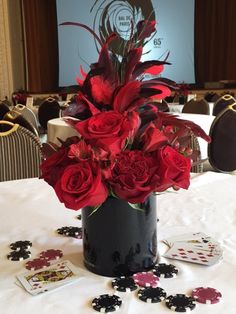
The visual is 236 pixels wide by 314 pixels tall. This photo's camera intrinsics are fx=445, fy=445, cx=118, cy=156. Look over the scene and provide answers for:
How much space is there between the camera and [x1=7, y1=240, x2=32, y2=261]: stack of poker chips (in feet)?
3.23

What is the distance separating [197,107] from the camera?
17.0ft

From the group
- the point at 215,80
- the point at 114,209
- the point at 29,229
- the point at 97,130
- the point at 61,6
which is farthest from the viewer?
the point at 215,80

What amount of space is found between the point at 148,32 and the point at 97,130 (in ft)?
0.77

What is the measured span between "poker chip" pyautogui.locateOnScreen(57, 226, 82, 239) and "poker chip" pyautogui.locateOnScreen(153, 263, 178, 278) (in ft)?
0.82

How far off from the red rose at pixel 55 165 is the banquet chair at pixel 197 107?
4372 mm

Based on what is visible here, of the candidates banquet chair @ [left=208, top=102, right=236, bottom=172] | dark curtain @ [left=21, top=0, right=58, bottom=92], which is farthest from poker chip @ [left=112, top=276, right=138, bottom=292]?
dark curtain @ [left=21, top=0, right=58, bottom=92]

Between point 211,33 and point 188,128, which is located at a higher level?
point 211,33

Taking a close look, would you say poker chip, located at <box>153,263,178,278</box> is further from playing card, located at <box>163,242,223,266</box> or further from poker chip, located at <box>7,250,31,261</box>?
poker chip, located at <box>7,250,31,261</box>

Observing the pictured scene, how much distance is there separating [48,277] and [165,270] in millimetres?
236

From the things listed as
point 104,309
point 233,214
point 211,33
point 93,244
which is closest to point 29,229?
point 93,244

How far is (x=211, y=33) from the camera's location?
10266mm

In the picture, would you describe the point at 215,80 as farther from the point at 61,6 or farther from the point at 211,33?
the point at 61,6

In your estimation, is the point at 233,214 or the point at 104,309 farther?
the point at 233,214

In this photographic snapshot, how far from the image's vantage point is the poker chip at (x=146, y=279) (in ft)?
2.80
